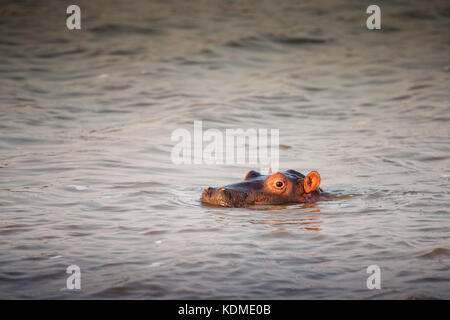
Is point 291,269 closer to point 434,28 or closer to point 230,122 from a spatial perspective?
point 230,122

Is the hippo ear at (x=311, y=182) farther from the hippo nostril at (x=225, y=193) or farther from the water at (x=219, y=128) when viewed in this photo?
the hippo nostril at (x=225, y=193)

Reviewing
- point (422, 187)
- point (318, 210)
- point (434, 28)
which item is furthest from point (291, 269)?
point (434, 28)

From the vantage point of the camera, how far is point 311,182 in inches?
354

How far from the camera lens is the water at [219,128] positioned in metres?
6.13

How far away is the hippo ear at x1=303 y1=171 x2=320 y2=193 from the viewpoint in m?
8.88

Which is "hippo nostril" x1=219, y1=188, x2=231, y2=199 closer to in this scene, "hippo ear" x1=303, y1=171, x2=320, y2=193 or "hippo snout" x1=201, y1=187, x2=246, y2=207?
"hippo snout" x1=201, y1=187, x2=246, y2=207

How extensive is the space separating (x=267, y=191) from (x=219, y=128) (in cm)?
731

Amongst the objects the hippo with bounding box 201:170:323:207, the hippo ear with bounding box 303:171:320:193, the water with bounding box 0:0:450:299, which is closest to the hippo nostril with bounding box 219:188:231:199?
the hippo with bounding box 201:170:323:207

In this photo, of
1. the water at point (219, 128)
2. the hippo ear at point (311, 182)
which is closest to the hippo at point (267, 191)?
the hippo ear at point (311, 182)

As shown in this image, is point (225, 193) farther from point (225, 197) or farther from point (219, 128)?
point (219, 128)

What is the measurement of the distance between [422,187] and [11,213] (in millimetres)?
6050

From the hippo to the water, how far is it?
0.27m

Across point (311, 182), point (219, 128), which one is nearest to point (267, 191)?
point (311, 182)

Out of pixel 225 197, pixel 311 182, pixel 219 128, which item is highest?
pixel 219 128
